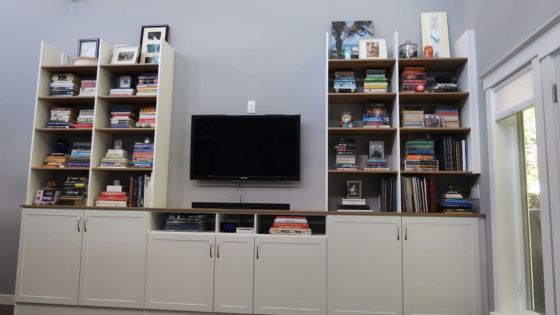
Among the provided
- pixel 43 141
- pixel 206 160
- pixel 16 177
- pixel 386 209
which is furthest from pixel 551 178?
pixel 16 177

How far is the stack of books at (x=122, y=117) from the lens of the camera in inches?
→ 138

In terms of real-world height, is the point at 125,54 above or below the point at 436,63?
above

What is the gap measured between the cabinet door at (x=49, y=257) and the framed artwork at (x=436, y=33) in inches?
137

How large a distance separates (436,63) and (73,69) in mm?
3390

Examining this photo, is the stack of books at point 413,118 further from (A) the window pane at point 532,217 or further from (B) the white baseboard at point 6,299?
(B) the white baseboard at point 6,299

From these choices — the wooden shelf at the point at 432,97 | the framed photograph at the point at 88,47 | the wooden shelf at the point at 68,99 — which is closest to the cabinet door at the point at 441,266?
the wooden shelf at the point at 432,97

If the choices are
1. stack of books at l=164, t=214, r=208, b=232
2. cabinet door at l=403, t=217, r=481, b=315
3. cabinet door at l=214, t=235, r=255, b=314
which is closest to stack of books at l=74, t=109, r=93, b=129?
stack of books at l=164, t=214, r=208, b=232

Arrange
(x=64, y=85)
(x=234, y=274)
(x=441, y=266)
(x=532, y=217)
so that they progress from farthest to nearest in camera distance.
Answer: (x=64, y=85)
(x=234, y=274)
(x=441, y=266)
(x=532, y=217)

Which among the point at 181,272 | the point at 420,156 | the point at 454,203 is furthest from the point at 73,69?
the point at 454,203

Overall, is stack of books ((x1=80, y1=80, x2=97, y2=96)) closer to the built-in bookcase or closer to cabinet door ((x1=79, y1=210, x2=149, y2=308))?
the built-in bookcase

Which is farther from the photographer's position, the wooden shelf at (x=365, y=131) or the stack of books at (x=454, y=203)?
the wooden shelf at (x=365, y=131)

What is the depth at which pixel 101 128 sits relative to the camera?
3.44 metres

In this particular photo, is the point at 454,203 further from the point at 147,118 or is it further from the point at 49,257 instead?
the point at 49,257

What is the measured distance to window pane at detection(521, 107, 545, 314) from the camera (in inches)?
94.7
